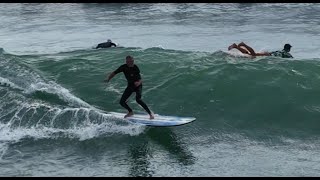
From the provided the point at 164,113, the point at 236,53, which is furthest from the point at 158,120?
the point at 236,53

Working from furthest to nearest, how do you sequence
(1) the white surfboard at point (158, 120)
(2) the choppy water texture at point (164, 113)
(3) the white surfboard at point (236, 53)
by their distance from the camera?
(3) the white surfboard at point (236, 53) → (1) the white surfboard at point (158, 120) → (2) the choppy water texture at point (164, 113)

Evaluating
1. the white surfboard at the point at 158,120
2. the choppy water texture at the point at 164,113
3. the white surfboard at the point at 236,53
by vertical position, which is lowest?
the choppy water texture at the point at 164,113

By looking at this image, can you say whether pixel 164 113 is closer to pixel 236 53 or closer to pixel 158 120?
pixel 158 120

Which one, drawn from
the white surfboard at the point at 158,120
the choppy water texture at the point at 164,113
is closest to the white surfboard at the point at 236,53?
the choppy water texture at the point at 164,113

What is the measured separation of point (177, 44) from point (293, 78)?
1661 centimetres

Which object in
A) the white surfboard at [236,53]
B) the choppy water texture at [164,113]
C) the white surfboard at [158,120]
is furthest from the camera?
the white surfboard at [236,53]

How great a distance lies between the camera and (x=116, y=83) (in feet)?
64.4

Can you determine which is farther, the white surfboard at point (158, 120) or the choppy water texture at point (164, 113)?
the white surfboard at point (158, 120)

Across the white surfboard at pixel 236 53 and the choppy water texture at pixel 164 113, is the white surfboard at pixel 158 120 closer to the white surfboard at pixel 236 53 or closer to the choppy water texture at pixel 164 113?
the choppy water texture at pixel 164 113

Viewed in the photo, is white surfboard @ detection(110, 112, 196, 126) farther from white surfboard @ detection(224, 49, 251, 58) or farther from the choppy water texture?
white surfboard @ detection(224, 49, 251, 58)

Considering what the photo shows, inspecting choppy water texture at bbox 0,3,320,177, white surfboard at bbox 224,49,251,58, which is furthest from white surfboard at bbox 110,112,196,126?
white surfboard at bbox 224,49,251,58

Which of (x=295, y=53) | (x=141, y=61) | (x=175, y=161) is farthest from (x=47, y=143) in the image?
(x=295, y=53)

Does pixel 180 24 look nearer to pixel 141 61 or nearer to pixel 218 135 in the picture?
pixel 141 61

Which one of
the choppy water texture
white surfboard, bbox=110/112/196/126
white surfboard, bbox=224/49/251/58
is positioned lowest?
the choppy water texture
